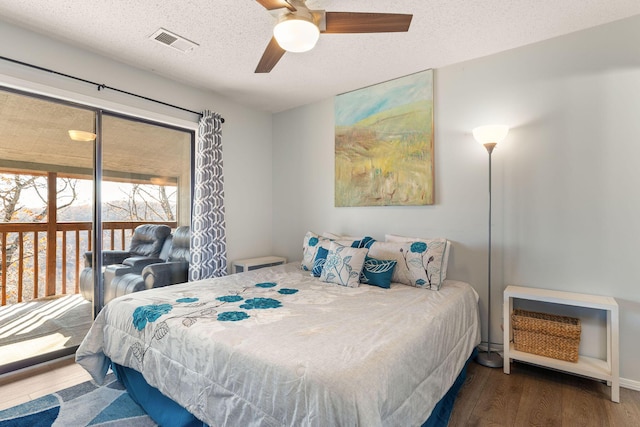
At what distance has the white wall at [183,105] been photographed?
2348 mm

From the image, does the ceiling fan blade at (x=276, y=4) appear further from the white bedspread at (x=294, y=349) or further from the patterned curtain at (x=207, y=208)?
the patterned curtain at (x=207, y=208)

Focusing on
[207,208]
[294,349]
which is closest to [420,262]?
[294,349]

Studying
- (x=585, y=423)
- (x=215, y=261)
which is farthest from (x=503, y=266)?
(x=215, y=261)

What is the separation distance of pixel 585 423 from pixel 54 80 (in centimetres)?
427

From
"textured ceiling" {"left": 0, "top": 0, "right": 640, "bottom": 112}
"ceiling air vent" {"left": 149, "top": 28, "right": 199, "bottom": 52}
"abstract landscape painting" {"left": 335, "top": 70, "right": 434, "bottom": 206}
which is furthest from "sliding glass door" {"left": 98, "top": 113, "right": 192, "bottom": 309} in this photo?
Answer: "abstract landscape painting" {"left": 335, "top": 70, "right": 434, "bottom": 206}

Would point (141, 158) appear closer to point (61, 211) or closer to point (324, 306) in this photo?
point (61, 211)

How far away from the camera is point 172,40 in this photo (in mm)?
2473

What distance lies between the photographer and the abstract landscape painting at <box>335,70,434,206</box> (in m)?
3.03

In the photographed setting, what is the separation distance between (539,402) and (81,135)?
4.00 metres

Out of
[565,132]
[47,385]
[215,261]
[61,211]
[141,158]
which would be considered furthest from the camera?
[215,261]

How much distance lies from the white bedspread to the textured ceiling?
1943 millimetres

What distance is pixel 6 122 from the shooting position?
93.4 inches

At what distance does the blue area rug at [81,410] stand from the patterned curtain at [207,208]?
1.31 meters

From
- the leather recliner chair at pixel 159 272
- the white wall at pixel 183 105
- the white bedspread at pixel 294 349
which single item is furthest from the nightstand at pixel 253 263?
the white bedspread at pixel 294 349
